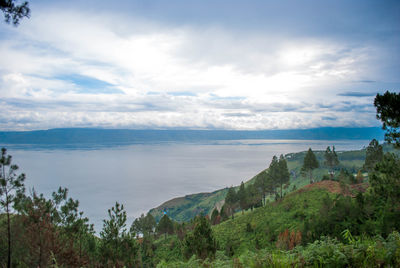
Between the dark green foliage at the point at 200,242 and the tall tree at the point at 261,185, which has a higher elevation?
the dark green foliage at the point at 200,242

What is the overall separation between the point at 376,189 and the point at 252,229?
65.8ft

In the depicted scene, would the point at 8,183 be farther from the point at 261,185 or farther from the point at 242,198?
the point at 261,185

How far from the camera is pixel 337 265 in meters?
3.76

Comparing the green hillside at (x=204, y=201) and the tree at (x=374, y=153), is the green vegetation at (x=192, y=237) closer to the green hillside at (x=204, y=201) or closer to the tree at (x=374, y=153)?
the tree at (x=374, y=153)

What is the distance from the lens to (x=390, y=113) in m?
12.2

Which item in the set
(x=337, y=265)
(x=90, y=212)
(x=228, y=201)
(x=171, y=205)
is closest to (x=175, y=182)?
(x=171, y=205)

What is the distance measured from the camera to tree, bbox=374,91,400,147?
1195cm

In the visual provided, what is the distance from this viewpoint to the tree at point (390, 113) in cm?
1195

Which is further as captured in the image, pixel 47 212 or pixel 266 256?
pixel 47 212

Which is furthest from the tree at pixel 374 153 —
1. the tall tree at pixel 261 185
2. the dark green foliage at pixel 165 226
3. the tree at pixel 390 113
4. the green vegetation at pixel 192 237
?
the dark green foliage at pixel 165 226

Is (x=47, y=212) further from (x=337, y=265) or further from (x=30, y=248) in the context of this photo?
(x=337, y=265)

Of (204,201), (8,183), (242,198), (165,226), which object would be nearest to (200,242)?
(8,183)

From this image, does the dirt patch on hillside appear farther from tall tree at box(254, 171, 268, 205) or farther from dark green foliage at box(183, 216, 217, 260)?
dark green foliage at box(183, 216, 217, 260)

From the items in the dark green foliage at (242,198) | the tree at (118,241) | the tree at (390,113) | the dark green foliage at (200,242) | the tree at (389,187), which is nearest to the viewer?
the tree at (390,113)
